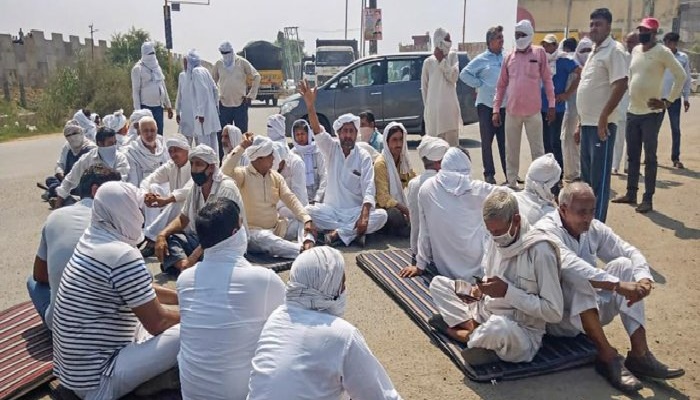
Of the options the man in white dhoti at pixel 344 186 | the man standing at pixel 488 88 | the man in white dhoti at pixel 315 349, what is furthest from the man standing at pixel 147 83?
the man in white dhoti at pixel 315 349

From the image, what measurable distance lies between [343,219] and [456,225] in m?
1.85

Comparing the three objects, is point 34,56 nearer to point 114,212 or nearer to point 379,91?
point 379,91

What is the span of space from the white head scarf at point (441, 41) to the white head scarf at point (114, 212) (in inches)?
207

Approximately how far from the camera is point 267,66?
2989 centimetres

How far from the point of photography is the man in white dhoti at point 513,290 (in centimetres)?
304

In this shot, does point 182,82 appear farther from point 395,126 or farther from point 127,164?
point 395,126

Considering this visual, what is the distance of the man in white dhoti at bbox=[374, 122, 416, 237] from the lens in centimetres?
601

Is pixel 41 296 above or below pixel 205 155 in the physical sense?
below

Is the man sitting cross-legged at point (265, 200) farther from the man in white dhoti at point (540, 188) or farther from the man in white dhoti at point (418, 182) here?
the man in white dhoti at point (540, 188)

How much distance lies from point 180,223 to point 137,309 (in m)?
2.24

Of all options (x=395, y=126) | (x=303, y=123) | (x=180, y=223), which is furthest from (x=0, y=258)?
(x=395, y=126)

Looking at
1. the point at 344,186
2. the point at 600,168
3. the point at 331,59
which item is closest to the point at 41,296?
the point at 344,186

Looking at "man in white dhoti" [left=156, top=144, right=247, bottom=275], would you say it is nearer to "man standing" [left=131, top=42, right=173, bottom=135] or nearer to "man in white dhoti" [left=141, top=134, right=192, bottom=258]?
"man in white dhoti" [left=141, top=134, right=192, bottom=258]

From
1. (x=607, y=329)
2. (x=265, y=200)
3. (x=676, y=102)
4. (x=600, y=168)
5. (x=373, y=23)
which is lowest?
(x=607, y=329)
